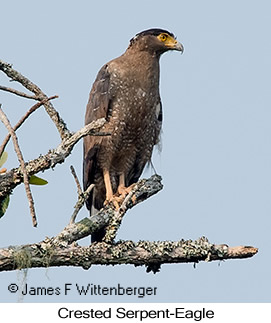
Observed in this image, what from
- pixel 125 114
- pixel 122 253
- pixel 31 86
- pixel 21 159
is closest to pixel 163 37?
pixel 125 114

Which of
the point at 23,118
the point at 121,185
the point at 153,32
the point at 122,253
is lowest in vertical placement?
the point at 122,253

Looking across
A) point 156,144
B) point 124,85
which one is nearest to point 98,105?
point 124,85

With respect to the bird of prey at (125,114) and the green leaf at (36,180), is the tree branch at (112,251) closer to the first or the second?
the green leaf at (36,180)

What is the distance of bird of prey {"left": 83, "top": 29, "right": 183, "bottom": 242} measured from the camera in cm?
743

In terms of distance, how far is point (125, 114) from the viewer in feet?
24.3

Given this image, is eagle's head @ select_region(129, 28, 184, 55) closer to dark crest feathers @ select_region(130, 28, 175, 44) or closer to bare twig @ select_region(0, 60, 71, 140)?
dark crest feathers @ select_region(130, 28, 175, 44)

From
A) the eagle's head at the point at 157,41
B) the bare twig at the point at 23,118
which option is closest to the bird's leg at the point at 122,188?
the eagle's head at the point at 157,41

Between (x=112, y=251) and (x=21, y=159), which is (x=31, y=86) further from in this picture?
(x=112, y=251)

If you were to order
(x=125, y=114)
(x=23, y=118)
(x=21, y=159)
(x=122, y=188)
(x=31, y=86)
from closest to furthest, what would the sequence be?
(x=21, y=159) → (x=23, y=118) → (x=31, y=86) → (x=125, y=114) → (x=122, y=188)

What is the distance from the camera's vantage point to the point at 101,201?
7773 mm

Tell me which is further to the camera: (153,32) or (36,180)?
(153,32)

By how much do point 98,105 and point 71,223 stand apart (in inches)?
103

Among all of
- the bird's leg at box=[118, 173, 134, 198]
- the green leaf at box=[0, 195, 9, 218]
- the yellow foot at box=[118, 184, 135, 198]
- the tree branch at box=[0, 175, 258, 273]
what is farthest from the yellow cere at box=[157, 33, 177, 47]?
the green leaf at box=[0, 195, 9, 218]

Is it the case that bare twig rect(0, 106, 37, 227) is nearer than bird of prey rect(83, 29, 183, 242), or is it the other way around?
bare twig rect(0, 106, 37, 227)
